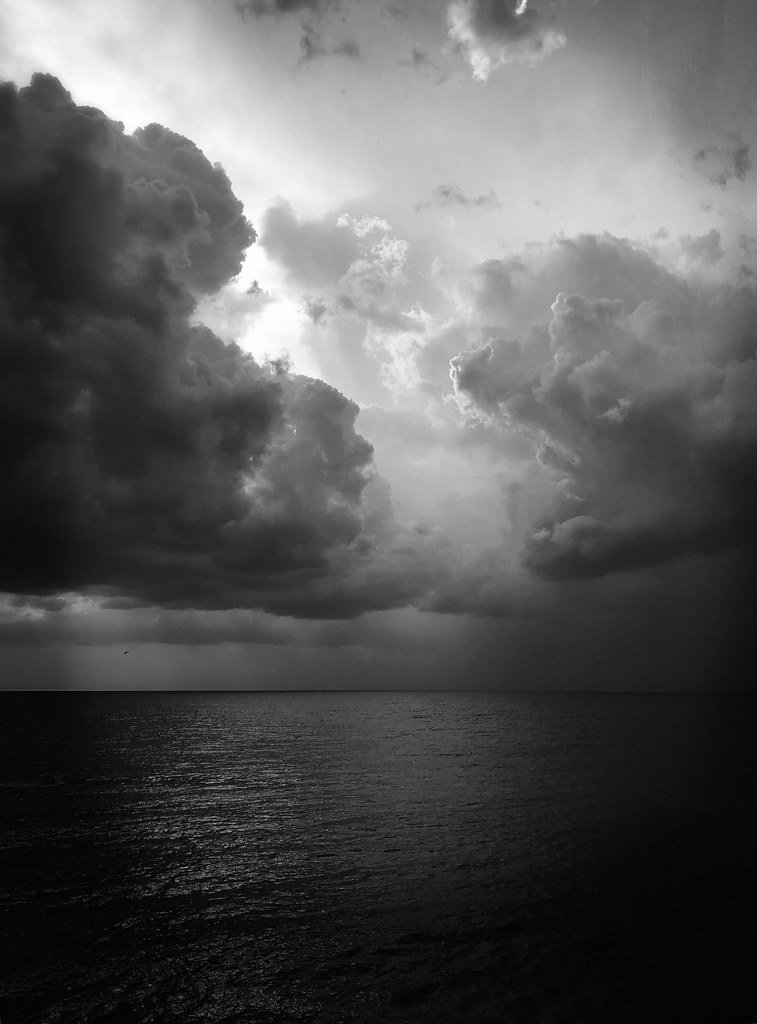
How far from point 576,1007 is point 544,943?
410cm

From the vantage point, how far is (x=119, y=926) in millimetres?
21234

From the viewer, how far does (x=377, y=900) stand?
2405 centimetres

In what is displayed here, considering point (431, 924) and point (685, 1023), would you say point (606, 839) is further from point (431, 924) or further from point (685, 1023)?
point (685, 1023)

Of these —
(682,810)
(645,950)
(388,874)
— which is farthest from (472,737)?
Result: (645,950)

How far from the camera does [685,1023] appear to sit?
15367 millimetres

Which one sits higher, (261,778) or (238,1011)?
(238,1011)

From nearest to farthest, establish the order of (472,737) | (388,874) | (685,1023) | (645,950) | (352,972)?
(685,1023) < (352,972) < (645,950) < (388,874) < (472,737)

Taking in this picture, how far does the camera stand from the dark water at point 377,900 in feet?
54.5

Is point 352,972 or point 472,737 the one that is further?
point 472,737

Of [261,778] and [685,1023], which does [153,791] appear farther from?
[685,1023]

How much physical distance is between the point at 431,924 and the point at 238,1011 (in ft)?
28.1

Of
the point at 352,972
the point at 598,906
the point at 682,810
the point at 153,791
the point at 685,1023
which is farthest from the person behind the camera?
the point at 153,791

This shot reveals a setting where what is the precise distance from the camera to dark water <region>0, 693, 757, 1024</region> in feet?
54.5

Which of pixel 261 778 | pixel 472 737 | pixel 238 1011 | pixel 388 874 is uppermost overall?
pixel 238 1011
